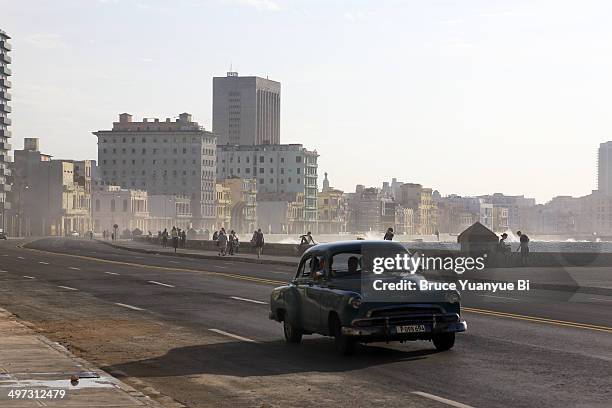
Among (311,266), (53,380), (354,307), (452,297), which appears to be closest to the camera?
(53,380)

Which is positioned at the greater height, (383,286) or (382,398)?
(383,286)

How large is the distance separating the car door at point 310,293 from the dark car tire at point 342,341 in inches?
22.7

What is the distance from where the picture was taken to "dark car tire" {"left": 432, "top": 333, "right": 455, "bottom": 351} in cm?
1633

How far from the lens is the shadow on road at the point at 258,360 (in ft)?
48.8

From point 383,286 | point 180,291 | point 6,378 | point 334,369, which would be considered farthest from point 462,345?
point 180,291

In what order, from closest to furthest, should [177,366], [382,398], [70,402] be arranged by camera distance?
[70,402] < [382,398] < [177,366]

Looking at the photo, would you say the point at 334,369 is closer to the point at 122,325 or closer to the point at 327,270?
the point at 327,270

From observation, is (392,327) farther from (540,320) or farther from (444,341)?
(540,320)

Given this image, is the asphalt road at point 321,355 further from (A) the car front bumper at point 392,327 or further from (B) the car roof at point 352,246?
(B) the car roof at point 352,246

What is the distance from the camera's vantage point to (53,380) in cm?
1303

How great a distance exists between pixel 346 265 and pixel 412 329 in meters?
1.86

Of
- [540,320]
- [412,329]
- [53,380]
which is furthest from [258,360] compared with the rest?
[540,320]

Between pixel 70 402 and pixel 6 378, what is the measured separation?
219 cm

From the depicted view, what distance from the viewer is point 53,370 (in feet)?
46.0
